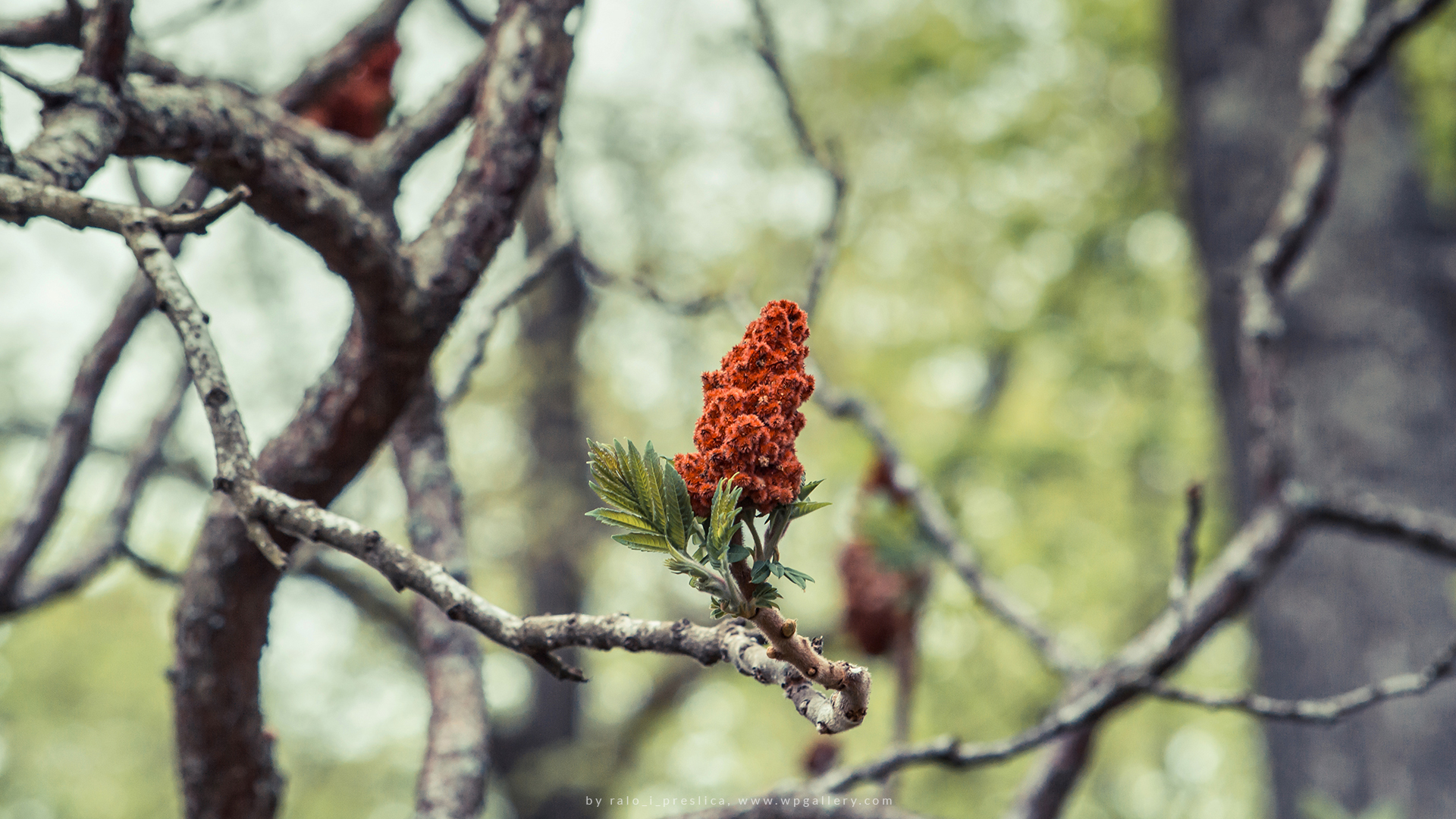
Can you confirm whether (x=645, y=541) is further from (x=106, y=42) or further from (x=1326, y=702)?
(x=1326, y=702)

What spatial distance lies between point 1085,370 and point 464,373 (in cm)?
636

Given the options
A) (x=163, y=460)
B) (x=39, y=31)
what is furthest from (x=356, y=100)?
(x=163, y=460)

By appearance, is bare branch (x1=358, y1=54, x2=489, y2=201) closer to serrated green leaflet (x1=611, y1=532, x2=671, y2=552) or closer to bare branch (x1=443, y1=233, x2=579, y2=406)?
bare branch (x1=443, y1=233, x2=579, y2=406)

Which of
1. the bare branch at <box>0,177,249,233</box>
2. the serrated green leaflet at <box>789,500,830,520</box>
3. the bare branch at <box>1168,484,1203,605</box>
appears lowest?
the serrated green leaflet at <box>789,500,830,520</box>

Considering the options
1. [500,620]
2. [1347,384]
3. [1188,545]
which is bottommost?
[500,620]

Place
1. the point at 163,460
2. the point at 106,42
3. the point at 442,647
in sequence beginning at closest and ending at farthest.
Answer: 1. the point at 106,42
2. the point at 442,647
3. the point at 163,460

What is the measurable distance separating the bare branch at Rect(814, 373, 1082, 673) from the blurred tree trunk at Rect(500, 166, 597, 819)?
3.67 meters

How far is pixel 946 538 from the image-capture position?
3033 mm

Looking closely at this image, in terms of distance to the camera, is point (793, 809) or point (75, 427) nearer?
point (793, 809)

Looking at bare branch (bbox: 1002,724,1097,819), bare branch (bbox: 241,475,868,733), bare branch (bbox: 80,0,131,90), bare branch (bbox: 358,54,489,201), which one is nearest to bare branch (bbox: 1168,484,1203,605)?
bare branch (bbox: 1002,724,1097,819)

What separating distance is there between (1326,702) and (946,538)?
1.25 m

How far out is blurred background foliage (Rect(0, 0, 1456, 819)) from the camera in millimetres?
7371

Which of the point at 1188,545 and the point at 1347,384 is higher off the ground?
the point at 1347,384

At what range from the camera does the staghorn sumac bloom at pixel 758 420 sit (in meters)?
0.88
